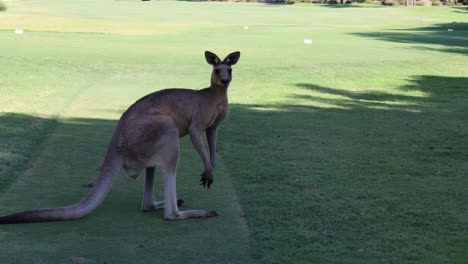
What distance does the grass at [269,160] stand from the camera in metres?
5.71

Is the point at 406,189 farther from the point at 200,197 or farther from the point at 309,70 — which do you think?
the point at 309,70

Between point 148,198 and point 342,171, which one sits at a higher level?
point 148,198

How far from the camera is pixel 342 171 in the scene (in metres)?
8.43

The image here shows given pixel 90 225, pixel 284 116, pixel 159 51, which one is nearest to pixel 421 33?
pixel 159 51

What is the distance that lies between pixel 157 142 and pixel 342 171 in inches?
116

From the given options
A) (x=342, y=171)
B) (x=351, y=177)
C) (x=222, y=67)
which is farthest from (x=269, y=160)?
(x=222, y=67)

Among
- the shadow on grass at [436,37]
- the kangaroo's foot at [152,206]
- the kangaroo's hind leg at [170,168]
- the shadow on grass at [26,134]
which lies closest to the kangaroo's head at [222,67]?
the kangaroo's hind leg at [170,168]

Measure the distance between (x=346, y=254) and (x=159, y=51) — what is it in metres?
19.5

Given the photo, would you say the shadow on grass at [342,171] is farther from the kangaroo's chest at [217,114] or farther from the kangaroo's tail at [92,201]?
the kangaroo's chest at [217,114]

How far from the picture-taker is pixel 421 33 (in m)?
36.4

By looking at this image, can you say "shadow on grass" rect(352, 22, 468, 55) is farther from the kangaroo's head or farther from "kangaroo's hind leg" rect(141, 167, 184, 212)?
"kangaroo's hind leg" rect(141, 167, 184, 212)

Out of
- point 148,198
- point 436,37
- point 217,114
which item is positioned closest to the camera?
point 148,198

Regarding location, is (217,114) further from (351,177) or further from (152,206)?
(351,177)

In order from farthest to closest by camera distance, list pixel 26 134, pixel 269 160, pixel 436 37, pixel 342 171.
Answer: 1. pixel 436 37
2. pixel 26 134
3. pixel 269 160
4. pixel 342 171
